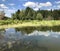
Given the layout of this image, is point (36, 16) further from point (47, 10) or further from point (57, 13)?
point (47, 10)

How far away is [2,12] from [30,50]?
61246mm

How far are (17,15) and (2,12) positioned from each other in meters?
10.1

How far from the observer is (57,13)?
323 ft

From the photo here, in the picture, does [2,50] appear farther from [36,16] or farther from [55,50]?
[36,16]

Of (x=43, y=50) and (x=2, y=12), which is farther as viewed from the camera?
(x=2, y=12)

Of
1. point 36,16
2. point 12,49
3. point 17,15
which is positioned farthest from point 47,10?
point 12,49

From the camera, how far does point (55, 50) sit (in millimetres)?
12859

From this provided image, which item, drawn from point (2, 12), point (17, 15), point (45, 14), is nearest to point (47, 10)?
point (45, 14)

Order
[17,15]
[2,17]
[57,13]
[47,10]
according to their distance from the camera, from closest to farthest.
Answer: [2,17] < [17,15] < [57,13] < [47,10]

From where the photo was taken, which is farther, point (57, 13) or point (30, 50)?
point (57, 13)

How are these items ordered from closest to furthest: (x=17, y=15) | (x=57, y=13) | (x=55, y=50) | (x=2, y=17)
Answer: (x=55, y=50) < (x=2, y=17) < (x=17, y=15) < (x=57, y=13)

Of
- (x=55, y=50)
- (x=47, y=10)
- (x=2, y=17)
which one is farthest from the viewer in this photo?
(x=47, y=10)

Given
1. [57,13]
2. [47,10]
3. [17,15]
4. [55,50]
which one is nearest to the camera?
[55,50]

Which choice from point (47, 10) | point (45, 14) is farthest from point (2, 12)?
point (47, 10)
